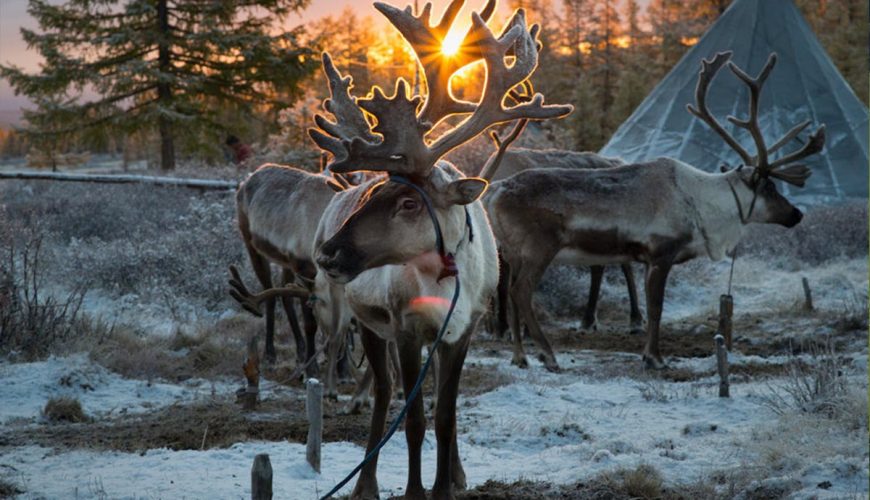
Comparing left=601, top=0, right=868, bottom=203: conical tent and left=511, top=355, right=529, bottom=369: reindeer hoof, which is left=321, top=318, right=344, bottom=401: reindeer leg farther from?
left=601, top=0, right=868, bottom=203: conical tent

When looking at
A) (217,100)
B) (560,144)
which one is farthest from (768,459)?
(217,100)

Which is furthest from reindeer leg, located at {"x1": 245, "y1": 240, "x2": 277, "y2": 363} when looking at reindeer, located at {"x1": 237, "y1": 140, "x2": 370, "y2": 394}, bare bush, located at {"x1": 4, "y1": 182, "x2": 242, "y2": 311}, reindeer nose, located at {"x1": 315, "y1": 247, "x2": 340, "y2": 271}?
reindeer nose, located at {"x1": 315, "y1": 247, "x2": 340, "y2": 271}

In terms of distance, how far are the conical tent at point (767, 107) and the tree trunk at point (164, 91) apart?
1397cm

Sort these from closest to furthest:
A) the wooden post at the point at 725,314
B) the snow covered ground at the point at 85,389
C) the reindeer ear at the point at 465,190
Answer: the reindeer ear at the point at 465,190
the snow covered ground at the point at 85,389
the wooden post at the point at 725,314

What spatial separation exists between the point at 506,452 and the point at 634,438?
0.90m

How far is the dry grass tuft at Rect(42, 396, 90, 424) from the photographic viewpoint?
7.43 m

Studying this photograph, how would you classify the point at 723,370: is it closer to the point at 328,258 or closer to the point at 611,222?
the point at 611,222

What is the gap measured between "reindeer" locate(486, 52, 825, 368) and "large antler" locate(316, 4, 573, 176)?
427 centimetres

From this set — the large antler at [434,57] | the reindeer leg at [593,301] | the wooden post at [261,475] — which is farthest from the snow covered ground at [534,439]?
the large antler at [434,57]

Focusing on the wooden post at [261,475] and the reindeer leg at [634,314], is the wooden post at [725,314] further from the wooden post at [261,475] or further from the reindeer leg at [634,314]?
the wooden post at [261,475]

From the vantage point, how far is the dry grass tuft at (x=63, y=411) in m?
7.43

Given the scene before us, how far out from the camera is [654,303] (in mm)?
9727

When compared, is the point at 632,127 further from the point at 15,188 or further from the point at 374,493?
the point at 374,493

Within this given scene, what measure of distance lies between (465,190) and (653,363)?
528 cm
